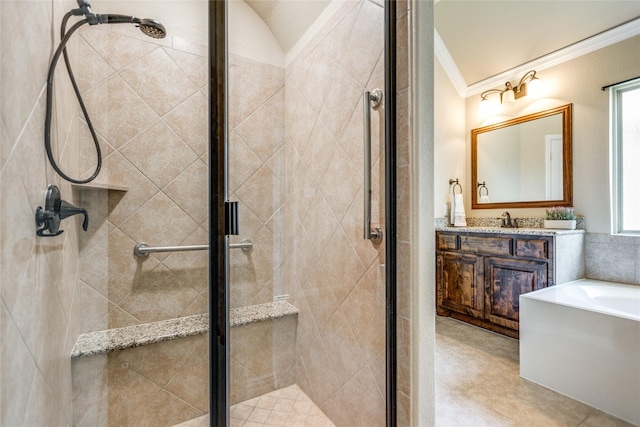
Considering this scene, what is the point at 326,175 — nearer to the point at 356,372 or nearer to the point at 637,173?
the point at 356,372

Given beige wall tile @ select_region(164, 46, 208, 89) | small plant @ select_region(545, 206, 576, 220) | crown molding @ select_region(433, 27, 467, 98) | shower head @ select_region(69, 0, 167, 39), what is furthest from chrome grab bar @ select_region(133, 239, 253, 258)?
crown molding @ select_region(433, 27, 467, 98)

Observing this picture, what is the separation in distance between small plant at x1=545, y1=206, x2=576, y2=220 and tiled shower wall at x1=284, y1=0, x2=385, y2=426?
233 cm

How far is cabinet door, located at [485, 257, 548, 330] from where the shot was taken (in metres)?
2.28

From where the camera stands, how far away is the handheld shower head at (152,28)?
4.09 ft

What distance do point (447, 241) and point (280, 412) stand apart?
2.25 meters


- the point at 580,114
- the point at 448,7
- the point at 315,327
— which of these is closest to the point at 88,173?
the point at 315,327

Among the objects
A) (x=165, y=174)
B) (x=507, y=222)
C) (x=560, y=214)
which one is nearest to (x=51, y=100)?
(x=165, y=174)

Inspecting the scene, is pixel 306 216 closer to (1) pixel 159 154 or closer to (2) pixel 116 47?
(1) pixel 159 154

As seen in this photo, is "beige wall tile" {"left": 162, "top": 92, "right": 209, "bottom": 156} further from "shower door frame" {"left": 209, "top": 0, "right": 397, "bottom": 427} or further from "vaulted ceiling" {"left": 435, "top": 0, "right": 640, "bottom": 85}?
"vaulted ceiling" {"left": 435, "top": 0, "right": 640, "bottom": 85}

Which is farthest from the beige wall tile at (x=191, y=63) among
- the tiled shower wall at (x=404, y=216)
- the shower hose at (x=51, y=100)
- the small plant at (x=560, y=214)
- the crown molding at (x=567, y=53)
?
the crown molding at (x=567, y=53)

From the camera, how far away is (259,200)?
1364 millimetres

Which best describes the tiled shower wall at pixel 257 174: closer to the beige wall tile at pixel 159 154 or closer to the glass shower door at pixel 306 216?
A: the glass shower door at pixel 306 216

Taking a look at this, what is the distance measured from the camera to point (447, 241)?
294 cm

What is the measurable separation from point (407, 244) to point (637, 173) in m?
Result: 2.60
